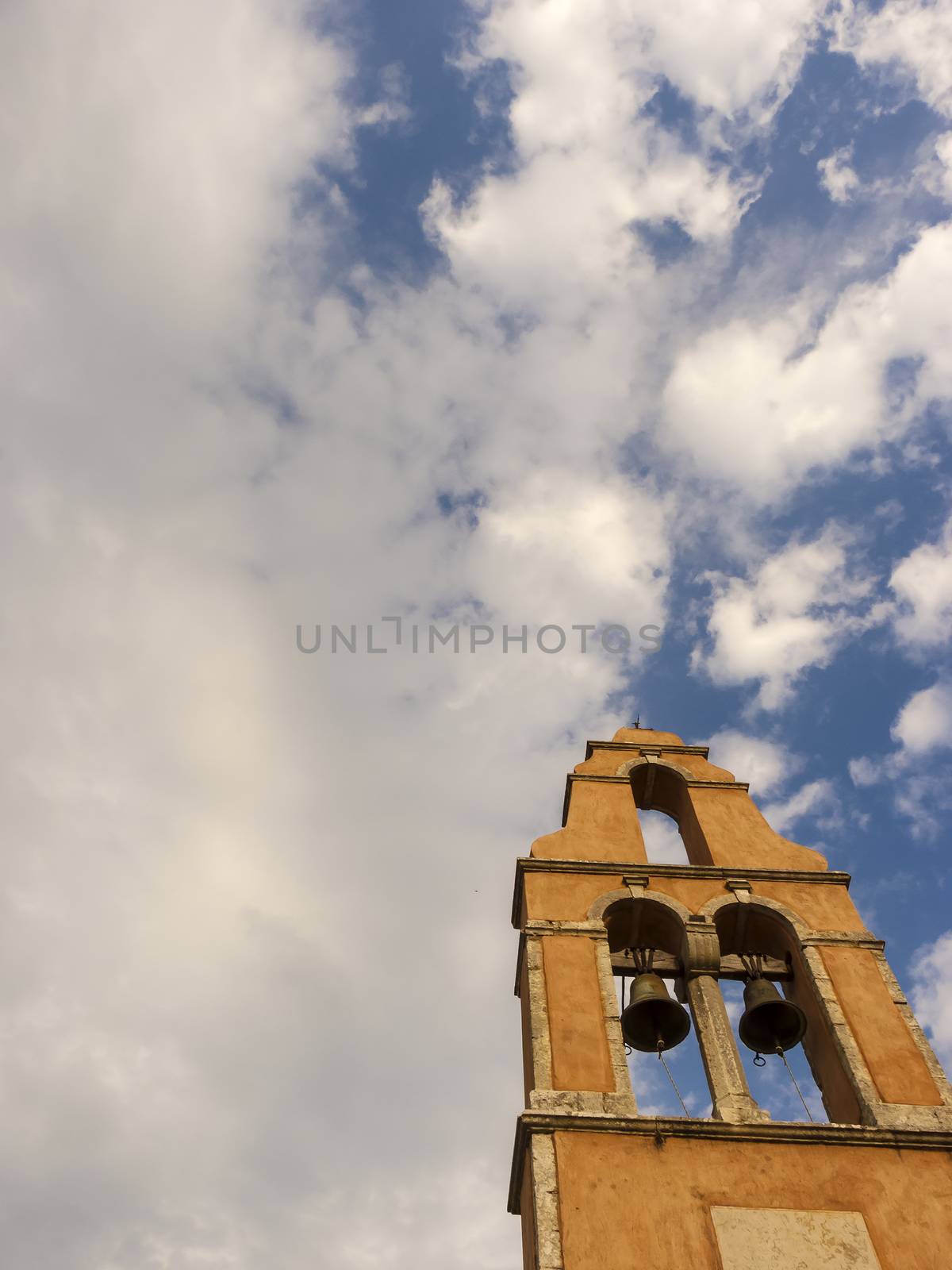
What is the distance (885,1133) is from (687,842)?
16.2 feet

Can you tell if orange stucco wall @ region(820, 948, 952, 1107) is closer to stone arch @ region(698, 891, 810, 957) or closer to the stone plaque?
stone arch @ region(698, 891, 810, 957)

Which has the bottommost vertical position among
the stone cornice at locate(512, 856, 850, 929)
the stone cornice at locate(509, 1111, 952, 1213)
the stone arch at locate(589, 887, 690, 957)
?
the stone cornice at locate(509, 1111, 952, 1213)

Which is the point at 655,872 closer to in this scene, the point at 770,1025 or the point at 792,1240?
the point at 770,1025

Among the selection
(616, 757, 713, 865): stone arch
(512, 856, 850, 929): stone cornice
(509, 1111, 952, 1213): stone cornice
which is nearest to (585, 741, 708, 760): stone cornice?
(616, 757, 713, 865): stone arch

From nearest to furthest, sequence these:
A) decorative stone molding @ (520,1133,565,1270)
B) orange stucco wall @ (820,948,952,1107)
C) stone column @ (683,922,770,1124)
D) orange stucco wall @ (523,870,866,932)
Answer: decorative stone molding @ (520,1133,565,1270)
stone column @ (683,922,770,1124)
orange stucco wall @ (820,948,952,1107)
orange stucco wall @ (523,870,866,932)

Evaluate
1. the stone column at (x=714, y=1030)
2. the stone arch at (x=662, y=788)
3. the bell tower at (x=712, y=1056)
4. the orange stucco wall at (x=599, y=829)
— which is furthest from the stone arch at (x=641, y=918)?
the stone arch at (x=662, y=788)

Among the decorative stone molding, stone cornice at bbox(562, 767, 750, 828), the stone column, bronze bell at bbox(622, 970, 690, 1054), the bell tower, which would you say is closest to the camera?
the decorative stone molding

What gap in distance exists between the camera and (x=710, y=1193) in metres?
7.79

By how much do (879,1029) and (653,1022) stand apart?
2084mm

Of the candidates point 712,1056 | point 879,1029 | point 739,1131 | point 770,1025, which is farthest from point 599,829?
point 739,1131

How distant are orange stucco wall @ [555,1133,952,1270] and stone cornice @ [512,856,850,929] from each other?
10.8 ft

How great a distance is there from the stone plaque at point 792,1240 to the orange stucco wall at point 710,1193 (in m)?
0.07

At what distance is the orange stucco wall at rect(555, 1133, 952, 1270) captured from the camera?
24.3 ft

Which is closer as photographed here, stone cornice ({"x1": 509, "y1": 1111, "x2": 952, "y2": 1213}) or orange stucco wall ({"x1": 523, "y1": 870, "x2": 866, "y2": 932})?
stone cornice ({"x1": 509, "y1": 1111, "x2": 952, "y2": 1213})
